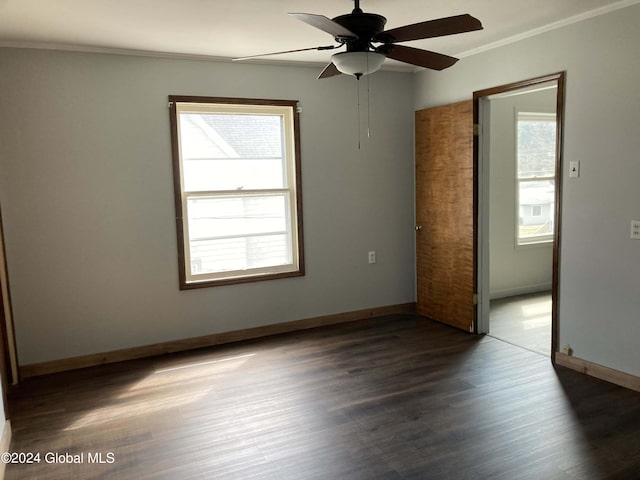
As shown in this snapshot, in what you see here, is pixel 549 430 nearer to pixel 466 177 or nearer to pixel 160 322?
pixel 466 177

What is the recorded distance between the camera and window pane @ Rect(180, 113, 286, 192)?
4.19 meters

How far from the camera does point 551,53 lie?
3.54 metres

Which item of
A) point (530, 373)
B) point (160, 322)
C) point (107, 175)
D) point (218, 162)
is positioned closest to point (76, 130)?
point (107, 175)

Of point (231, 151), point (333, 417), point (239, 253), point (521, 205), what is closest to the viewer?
point (333, 417)

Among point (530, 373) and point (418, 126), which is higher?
point (418, 126)

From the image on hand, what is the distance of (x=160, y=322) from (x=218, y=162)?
1.45 metres

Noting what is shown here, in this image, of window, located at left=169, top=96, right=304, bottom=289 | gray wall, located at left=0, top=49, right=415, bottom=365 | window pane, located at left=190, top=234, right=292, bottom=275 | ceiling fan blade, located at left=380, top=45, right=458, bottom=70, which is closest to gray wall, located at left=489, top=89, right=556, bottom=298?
gray wall, located at left=0, top=49, right=415, bottom=365

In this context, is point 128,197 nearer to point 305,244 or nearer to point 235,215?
point 235,215

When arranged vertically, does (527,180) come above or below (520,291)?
above

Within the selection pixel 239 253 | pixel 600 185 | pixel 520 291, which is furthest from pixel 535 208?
pixel 239 253

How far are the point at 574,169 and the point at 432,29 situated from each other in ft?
5.69

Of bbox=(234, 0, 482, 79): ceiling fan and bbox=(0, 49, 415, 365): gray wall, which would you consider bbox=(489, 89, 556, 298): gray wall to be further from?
bbox=(234, 0, 482, 79): ceiling fan

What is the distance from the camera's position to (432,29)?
7.60ft

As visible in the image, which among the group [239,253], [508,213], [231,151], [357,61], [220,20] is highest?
[220,20]
